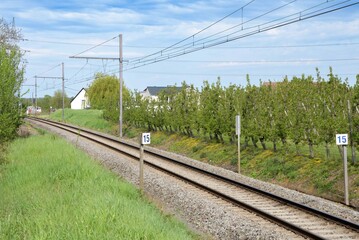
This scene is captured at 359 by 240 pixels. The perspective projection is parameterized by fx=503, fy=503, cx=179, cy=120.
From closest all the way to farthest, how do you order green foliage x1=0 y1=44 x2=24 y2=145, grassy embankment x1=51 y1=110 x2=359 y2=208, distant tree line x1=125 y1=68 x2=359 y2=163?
grassy embankment x1=51 y1=110 x2=359 y2=208
distant tree line x1=125 y1=68 x2=359 y2=163
green foliage x1=0 y1=44 x2=24 y2=145

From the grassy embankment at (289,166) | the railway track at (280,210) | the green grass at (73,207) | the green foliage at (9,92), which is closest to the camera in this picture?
the green grass at (73,207)

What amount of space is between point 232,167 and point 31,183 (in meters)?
12.4

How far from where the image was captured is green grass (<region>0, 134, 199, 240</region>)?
9506mm

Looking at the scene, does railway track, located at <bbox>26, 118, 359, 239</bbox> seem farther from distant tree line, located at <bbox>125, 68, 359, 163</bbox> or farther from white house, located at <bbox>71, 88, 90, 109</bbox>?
white house, located at <bbox>71, 88, 90, 109</bbox>

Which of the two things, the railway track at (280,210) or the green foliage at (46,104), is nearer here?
the railway track at (280,210)

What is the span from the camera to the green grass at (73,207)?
9.51 m

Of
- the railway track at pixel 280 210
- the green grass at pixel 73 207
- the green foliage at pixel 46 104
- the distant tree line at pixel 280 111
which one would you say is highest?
the green foliage at pixel 46 104

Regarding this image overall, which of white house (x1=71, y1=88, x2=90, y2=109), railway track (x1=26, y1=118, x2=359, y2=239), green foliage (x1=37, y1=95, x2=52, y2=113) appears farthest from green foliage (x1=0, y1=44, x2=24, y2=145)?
green foliage (x1=37, y1=95, x2=52, y2=113)

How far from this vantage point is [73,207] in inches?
458

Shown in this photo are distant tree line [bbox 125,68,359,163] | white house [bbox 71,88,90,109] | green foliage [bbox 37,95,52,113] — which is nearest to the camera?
distant tree line [bbox 125,68,359,163]

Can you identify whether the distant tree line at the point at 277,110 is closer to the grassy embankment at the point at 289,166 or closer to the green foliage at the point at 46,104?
the grassy embankment at the point at 289,166

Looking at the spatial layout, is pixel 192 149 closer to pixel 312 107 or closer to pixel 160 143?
pixel 160 143

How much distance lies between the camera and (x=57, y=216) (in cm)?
1069

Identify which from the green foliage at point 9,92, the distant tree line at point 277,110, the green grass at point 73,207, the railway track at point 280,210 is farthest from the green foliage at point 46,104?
the railway track at point 280,210
